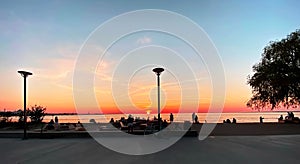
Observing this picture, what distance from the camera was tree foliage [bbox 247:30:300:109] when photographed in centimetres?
2100

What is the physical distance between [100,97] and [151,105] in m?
3.14

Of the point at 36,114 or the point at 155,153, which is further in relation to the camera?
the point at 36,114

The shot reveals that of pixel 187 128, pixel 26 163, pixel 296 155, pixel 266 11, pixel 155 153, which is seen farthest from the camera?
pixel 187 128

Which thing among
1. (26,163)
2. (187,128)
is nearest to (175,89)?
(187,128)

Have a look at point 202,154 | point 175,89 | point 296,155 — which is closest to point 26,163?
point 202,154

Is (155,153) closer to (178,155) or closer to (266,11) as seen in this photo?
(178,155)

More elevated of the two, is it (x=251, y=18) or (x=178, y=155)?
(x=251, y=18)

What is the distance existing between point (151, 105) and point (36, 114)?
13.0 m

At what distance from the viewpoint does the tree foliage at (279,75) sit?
21.0m

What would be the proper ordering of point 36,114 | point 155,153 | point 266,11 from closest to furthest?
point 155,153, point 266,11, point 36,114

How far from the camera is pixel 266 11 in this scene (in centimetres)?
1412

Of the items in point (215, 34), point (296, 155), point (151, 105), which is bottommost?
point (296, 155)

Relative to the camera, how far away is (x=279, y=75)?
69.7 ft

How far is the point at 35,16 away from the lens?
13.0m
